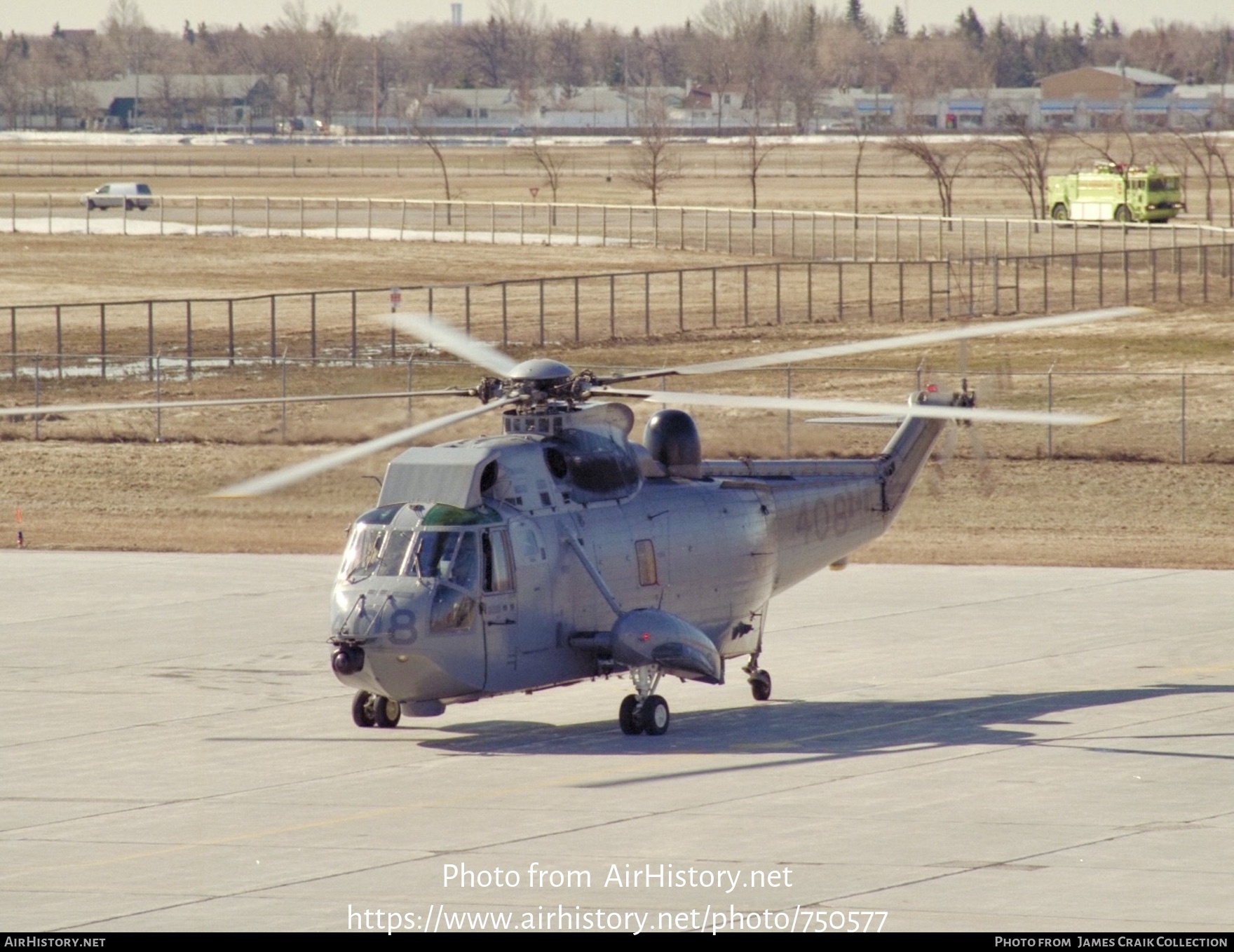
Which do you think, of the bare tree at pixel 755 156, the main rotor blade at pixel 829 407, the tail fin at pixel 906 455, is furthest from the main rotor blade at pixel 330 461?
the bare tree at pixel 755 156

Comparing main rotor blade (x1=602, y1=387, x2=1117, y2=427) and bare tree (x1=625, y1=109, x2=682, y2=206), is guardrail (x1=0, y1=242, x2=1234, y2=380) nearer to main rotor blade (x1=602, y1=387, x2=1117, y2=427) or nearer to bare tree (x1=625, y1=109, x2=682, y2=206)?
bare tree (x1=625, y1=109, x2=682, y2=206)

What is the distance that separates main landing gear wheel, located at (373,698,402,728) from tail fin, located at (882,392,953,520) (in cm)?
703

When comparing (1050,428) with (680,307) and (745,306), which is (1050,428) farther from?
(745,306)

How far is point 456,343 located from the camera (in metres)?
20.7

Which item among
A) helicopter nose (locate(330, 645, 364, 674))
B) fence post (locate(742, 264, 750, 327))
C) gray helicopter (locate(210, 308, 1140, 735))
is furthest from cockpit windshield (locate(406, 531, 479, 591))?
fence post (locate(742, 264, 750, 327))

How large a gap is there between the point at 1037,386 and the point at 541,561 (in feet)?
90.2

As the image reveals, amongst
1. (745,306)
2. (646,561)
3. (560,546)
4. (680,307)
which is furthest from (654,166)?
(560,546)

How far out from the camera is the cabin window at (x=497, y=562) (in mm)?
19078

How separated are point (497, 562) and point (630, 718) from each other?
2.31m

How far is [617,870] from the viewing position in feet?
48.1

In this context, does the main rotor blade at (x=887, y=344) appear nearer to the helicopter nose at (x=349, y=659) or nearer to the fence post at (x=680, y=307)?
the helicopter nose at (x=349, y=659)

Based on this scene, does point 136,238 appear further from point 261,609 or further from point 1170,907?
point 1170,907

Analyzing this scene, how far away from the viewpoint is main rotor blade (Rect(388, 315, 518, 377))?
20188 millimetres

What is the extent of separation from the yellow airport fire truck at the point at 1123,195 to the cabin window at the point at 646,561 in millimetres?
69703
